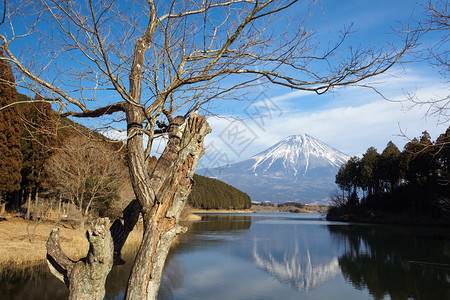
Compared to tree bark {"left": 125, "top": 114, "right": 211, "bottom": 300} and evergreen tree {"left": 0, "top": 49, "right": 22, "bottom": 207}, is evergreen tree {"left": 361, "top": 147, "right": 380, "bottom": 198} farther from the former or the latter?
tree bark {"left": 125, "top": 114, "right": 211, "bottom": 300}

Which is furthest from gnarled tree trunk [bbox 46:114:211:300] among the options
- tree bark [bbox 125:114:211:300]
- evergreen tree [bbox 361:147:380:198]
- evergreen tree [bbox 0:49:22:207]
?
evergreen tree [bbox 361:147:380:198]

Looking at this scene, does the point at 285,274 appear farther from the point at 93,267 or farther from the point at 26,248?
the point at 93,267

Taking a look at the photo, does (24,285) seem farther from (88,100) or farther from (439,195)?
(439,195)

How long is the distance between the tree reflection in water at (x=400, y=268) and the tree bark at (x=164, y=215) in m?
8.58

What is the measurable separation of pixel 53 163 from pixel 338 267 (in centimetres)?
1663

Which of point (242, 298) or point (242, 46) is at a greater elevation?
point (242, 46)

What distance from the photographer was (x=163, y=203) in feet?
9.92

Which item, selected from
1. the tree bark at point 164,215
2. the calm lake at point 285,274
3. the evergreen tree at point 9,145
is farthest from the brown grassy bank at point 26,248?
the tree bark at point 164,215

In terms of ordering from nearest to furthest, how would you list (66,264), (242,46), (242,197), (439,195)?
(66,264) < (242,46) < (439,195) < (242,197)

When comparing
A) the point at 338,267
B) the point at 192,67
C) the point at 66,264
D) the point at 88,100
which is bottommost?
the point at 338,267

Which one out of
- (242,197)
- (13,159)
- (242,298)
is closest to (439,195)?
(242,298)

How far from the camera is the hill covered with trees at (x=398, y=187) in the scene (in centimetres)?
3180

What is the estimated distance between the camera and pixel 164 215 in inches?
118

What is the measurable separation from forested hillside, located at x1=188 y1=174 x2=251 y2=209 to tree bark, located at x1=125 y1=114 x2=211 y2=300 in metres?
66.5
